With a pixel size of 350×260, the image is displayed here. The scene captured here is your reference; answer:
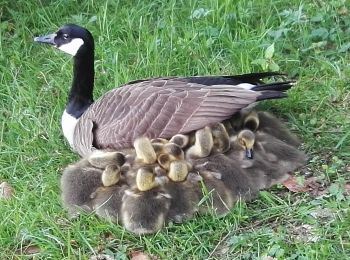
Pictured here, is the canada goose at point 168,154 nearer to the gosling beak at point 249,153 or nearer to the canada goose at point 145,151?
the canada goose at point 145,151

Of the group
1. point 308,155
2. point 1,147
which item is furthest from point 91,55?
point 308,155

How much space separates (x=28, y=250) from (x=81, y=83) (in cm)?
125

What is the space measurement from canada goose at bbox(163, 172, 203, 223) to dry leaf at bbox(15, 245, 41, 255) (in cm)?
68

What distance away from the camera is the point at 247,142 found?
13.2 feet

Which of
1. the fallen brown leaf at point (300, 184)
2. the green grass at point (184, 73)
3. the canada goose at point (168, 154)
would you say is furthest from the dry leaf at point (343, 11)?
the canada goose at point (168, 154)

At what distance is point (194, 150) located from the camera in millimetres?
3980

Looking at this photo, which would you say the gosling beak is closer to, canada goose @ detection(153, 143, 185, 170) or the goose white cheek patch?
canada goose @ detection(153, 143, 185, 170)

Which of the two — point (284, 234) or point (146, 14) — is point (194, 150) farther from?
point (146, 14)

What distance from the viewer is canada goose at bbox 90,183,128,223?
3814mm

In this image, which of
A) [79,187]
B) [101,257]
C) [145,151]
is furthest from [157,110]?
[101,257]

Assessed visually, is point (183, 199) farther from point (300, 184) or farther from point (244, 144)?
point (300, 184)

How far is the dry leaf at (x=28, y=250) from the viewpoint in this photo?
3873mm

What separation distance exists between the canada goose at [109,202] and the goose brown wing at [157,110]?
38 centimetres

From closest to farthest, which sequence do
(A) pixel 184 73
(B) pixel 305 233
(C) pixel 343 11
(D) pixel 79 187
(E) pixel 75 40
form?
1. (B) pixel 305 233
2. (D) pixel 79 187
3. (E) pixel 75 40
4. (A) pixel 184 73
5. (C) pixel 343 11
